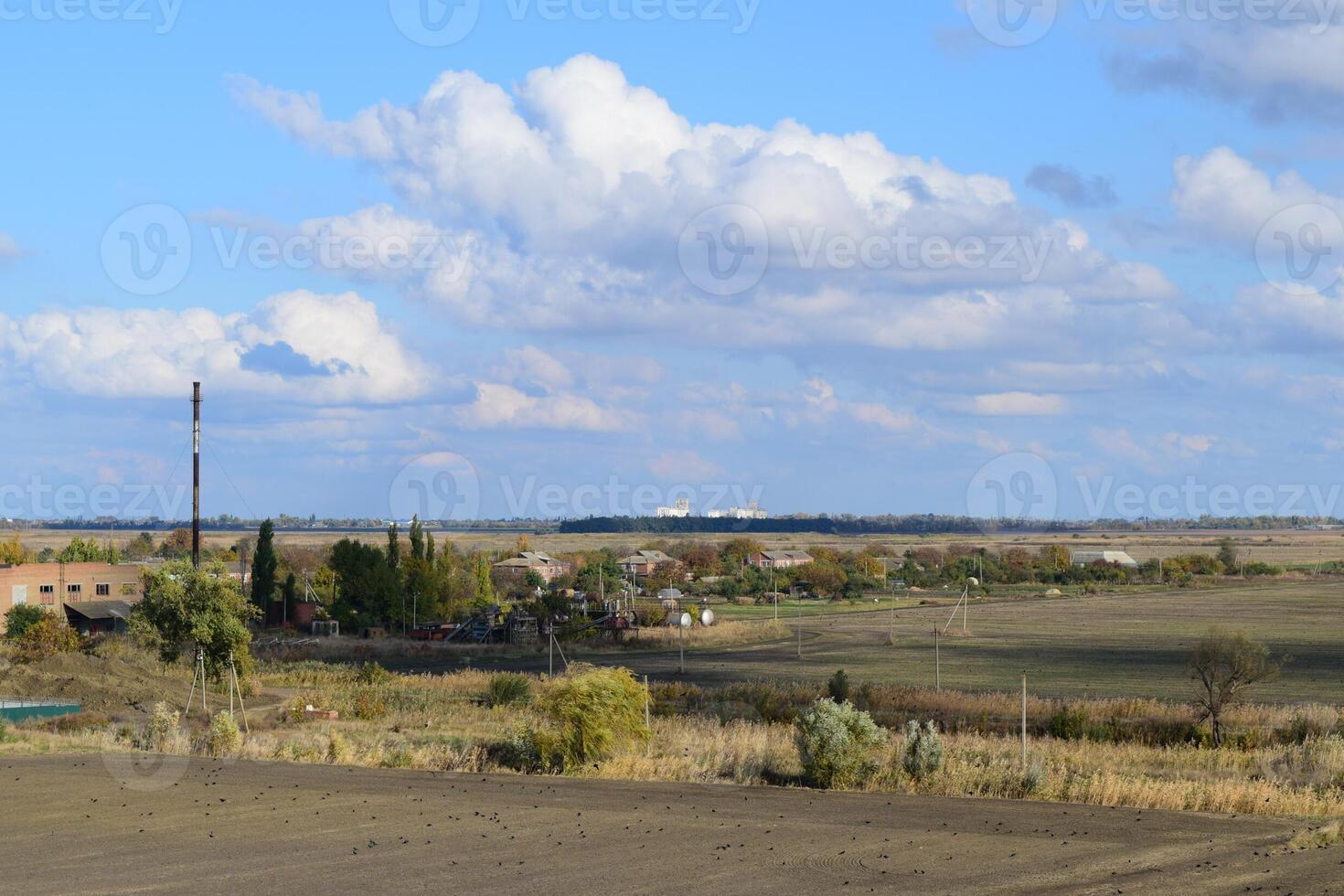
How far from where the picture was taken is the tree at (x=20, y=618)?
68.9 metres

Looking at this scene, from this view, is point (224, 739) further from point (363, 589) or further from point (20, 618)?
point (363, 589)

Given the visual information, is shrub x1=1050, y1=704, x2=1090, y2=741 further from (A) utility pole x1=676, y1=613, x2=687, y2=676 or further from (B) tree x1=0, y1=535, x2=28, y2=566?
(B) tree x1=0, y1=535, x2=28, y2=566

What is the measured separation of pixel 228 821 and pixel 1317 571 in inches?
5837

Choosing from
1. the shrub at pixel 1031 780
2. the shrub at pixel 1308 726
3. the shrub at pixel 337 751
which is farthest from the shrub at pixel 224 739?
the shrub at pixel 1308 726

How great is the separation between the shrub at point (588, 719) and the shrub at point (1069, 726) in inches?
531

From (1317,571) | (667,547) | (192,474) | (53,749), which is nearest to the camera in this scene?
(53,749)

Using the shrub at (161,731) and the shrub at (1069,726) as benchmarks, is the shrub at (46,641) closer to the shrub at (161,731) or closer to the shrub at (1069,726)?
the shrub at (161,731)

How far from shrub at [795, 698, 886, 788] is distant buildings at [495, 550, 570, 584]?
108846mm

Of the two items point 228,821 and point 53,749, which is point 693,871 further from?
point 53,749

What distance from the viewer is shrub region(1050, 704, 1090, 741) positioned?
33.7 m

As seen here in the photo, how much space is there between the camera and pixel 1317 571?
477 ft

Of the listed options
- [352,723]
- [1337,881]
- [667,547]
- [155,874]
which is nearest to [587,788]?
[155,874]

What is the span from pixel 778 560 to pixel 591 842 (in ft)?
465

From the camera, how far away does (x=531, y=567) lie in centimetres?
13588
